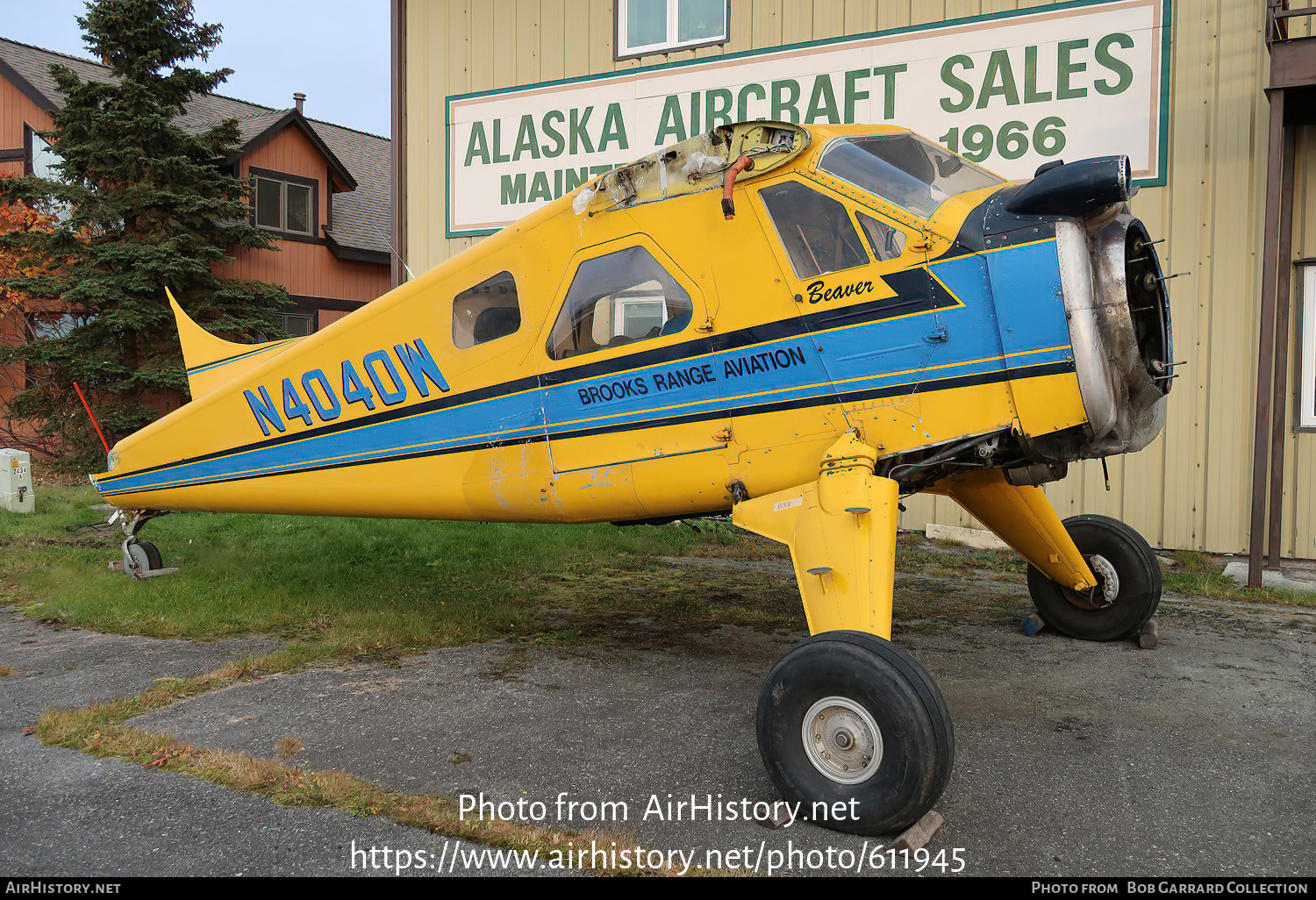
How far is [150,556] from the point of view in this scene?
828cm

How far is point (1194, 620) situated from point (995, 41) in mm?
6216

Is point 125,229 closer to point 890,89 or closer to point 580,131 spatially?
point 580,131

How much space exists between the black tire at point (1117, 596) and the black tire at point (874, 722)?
3254 millimetres

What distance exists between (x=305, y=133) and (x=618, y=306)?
20757 mm

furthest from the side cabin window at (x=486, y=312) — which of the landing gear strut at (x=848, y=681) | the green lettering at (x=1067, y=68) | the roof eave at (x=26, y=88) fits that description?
the roof eave at (x=26, y=88)

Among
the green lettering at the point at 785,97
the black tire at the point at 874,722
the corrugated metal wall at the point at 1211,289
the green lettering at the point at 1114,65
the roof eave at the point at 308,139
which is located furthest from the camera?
the roof eave at the point at 308,139

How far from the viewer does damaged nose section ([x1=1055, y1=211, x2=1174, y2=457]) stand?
12.6 feet

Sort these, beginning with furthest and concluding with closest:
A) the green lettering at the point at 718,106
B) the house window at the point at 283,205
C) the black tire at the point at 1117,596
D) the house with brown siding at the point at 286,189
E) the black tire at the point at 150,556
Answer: the house window at the point at 283,205 → the house with brown siding at the point at 286,189 → the green lettering at the point at 718,106 → the black tire at the point at 150,556 → the black tire at the point at 1117,596

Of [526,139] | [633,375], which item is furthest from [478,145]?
[633,375]

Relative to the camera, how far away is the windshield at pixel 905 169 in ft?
14.3

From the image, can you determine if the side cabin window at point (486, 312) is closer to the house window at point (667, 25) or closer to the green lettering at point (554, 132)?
the green lettering at point (554, 132)

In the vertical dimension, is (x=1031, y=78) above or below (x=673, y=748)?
above

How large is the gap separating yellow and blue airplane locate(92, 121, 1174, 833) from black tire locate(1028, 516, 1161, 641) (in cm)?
2

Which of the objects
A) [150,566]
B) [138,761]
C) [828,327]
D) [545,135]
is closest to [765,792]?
[828,327]
